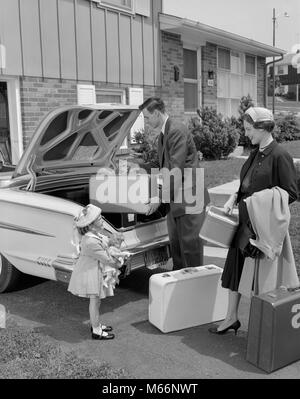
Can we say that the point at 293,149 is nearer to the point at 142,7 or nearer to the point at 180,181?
the point at 142,7

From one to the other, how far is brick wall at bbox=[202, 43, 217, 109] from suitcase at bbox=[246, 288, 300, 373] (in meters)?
12.2

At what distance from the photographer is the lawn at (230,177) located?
6.38m

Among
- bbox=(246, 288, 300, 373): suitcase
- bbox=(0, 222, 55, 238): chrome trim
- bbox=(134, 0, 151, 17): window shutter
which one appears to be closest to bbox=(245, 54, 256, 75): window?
bbox=(134, 0, 151, 17): window shutter

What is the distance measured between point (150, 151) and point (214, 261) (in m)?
5.45

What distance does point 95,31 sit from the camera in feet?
35.2

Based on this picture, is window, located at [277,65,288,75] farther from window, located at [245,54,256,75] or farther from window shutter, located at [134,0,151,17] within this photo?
window shutter, located at [134,0,151,17]

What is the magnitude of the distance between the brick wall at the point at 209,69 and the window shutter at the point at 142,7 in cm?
311

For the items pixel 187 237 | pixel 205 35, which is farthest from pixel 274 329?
pixel 205 35

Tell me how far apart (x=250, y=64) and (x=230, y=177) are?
9.19m

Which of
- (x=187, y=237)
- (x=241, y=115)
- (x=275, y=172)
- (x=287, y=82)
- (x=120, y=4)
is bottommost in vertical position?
(x=187, y=237)

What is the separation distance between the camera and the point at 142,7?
470 inches

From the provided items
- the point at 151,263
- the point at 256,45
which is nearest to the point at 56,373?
the point at 151,263

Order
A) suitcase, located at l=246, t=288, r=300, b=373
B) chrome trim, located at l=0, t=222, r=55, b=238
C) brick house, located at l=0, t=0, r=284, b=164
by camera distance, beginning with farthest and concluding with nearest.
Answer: brick house, located at l=0, t=0, r=284, b=164 < chrome trim, located at l=0, t=222, r=55, b=238 < suitcase, located at l=246, t=288, r=300, b=373

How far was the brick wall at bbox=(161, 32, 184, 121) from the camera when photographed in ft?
42.5
